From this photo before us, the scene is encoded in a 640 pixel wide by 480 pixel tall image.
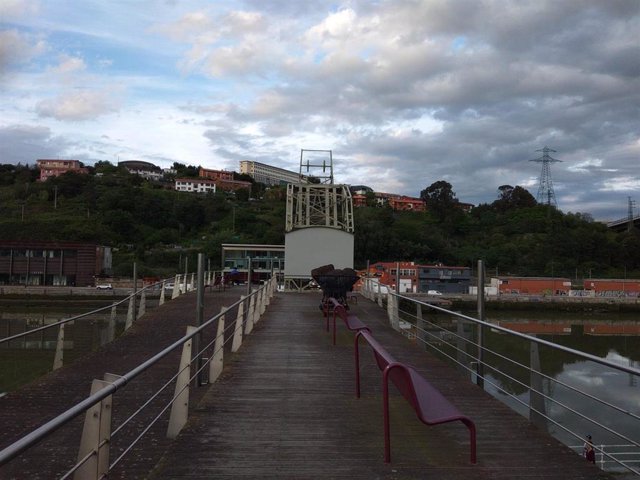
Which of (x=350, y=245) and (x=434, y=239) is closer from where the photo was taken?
(x=350, y=245)

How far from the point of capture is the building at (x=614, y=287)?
5541cm

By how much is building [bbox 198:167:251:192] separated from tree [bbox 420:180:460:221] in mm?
60908

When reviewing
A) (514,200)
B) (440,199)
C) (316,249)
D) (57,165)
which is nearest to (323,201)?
(316,249)

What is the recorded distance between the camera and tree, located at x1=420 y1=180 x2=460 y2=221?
95438mm

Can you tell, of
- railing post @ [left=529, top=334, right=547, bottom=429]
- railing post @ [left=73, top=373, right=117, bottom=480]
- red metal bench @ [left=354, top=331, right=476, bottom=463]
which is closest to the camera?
railing post @ [left=73, top=373, right=117, bottom=480]

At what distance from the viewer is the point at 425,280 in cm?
4859

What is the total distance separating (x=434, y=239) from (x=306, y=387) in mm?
68095

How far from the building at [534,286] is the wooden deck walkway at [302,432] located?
4957 cm

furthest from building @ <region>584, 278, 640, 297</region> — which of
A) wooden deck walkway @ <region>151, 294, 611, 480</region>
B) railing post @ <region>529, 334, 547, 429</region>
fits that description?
railing post @ <region>529, 334, 547, 429</region>

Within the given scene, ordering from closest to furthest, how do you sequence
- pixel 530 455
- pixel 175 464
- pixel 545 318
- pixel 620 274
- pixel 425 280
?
1. pixel 175 464
2. pixel 530 455
3. pixel 545 318
4. pixel 425 280
5. pixel 620 274

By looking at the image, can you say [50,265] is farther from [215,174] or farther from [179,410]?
[215,174]

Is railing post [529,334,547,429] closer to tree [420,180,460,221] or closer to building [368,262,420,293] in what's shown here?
building [368,262,420,293]

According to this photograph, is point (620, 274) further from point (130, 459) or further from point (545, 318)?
point (130, 459)

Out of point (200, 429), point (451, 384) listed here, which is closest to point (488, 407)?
A: point (451, 384)
